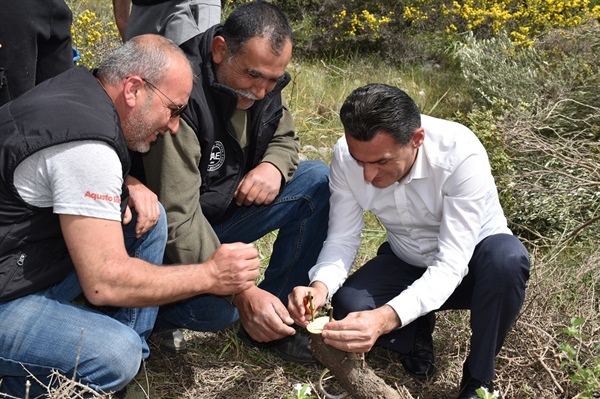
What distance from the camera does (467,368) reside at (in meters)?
3.32

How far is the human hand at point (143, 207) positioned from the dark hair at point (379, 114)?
0.82 metres

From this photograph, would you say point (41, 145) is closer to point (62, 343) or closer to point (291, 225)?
point (62, 343)

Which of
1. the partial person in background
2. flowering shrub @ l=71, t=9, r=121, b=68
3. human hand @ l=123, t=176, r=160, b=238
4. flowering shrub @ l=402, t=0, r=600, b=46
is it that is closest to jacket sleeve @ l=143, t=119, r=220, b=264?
human hand @ l=123, t=176, r=160, b=238

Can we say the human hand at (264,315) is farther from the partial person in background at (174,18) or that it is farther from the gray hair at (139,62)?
the partial person in background at (174,18)

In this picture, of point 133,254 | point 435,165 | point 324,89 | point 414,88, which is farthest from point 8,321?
point 414,88

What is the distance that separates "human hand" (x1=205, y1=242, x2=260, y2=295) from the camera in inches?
117

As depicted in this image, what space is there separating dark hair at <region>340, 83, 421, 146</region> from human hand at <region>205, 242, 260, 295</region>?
644mm

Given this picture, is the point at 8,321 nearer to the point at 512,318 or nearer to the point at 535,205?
the point at 512,318

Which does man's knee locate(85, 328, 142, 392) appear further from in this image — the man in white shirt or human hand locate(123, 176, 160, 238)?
the man in white shirt

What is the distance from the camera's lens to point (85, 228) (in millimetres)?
2598

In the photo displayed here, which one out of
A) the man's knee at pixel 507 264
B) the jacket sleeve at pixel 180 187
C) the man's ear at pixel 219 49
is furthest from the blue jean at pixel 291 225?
the man's knee at pixel 507 264

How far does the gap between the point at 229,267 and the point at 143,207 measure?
42 centimetres

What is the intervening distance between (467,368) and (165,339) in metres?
1.37

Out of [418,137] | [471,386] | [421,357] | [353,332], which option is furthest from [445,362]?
[418,137]
